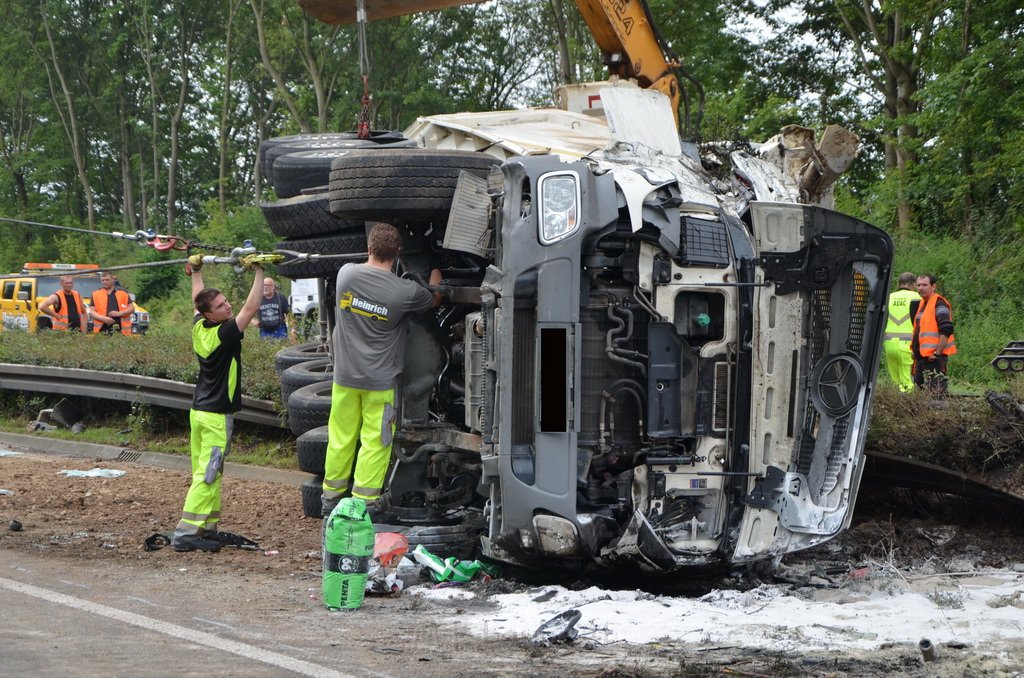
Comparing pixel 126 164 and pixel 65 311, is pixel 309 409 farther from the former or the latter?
pixel 126 164

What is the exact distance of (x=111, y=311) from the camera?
56.9 feet

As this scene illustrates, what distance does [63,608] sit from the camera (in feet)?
18.1

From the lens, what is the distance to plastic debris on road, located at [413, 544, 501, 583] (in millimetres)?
6418

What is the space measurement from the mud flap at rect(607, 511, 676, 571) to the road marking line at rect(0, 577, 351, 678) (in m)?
1.87

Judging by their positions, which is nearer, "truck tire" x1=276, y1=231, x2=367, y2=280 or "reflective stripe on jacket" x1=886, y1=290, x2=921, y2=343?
"truck tire" x1=276, y1=231, x2=367, y2=280

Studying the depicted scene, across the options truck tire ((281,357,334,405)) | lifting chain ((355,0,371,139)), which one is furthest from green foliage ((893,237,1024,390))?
lifting chain ((355,0,371,139))

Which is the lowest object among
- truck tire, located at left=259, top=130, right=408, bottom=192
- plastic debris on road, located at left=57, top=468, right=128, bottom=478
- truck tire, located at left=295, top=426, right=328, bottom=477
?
plastic debris on road, located at left=57, top=468, right=128, bottom=478

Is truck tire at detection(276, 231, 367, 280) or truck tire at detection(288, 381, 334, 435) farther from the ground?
truck tire at detection(276, 231, 367, 280)

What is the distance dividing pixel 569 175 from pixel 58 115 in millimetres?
44064

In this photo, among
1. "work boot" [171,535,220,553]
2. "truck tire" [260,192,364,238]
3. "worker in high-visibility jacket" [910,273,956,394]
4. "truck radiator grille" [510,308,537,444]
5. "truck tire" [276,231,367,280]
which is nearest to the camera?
"truck radiator grille" [510,308,537,444]

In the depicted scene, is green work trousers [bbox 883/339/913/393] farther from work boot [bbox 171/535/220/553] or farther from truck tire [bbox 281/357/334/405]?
work boot [bbox 171/535/220/553]

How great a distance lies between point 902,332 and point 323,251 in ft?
19.8

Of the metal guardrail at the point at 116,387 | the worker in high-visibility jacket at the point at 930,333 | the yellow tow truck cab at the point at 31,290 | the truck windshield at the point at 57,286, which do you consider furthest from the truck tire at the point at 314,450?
the truck windshield at the point at 57,286

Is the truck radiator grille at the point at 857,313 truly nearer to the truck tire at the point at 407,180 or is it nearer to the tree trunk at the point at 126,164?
the truck tire at the point at 407,180
